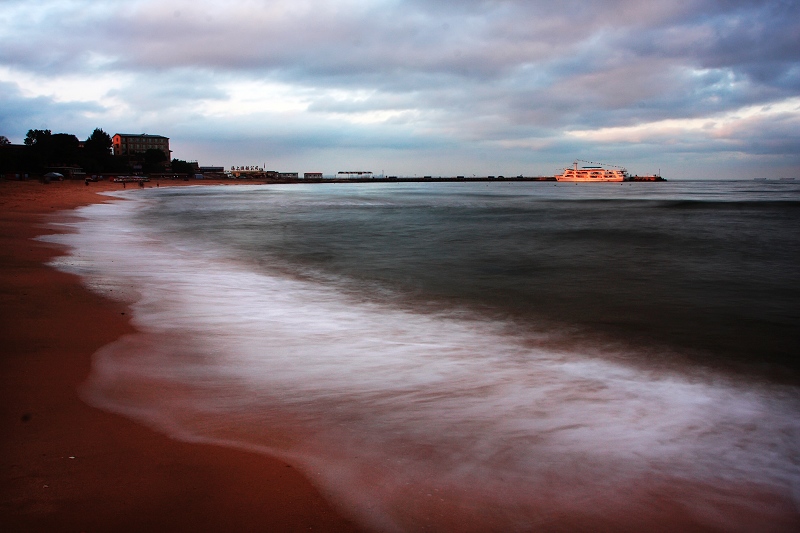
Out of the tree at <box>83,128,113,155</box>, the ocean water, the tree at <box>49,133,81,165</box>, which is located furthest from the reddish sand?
the tree at <box>83,128,113,155</box>

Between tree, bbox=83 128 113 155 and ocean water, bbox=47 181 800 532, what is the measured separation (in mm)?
95418

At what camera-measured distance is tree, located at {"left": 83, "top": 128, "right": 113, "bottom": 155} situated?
90.8 meters

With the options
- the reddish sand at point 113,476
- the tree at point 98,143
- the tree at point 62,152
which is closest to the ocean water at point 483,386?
the reddish sand at point 113,476

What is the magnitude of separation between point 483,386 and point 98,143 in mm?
107678

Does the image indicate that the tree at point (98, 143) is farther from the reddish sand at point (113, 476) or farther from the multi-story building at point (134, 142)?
the reddish sand at point (113, 476)

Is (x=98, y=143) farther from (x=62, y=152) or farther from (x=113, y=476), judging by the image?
(x=113, y=476)

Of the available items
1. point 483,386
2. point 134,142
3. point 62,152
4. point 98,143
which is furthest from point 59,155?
point 483,386

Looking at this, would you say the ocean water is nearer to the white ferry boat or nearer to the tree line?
the tree line

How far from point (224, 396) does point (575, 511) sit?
2481mm

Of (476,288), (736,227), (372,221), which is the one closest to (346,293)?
(476,288)

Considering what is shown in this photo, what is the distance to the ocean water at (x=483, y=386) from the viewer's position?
269cm

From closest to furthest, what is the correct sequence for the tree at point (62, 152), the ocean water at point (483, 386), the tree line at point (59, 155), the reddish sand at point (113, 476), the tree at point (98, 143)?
the reddish sand at point (113, 476) → the ocean water at point (483, 386) → the tree line at point (59, 155) → the tree at point (62, 152) → the tree at point (98, 143)

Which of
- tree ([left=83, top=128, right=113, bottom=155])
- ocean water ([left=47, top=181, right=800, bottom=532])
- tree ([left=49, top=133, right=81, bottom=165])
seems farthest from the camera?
tree ([left=83, top=128, right=113, bottom=155])

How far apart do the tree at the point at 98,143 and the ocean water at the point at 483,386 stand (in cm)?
9542
